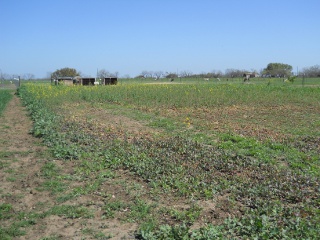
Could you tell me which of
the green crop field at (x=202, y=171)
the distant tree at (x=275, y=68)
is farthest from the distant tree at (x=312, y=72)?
the green crop field at (x=202, y=171)

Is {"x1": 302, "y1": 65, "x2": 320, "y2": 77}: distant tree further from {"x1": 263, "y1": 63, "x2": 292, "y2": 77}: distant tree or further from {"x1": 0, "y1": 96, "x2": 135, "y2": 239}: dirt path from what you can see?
{"x1": 0, "y1": 96, "x2": 135, "y2": 239}: dirt path

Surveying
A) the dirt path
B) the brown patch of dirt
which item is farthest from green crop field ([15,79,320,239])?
the dirt path

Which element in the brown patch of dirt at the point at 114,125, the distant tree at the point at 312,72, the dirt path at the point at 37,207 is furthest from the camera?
the distant tree at the point at 312,72

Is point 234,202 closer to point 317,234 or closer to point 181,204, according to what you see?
point 181,204

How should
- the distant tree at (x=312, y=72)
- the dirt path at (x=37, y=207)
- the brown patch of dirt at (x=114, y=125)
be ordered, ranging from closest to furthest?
1. the dirt path at (x=37, y=207)
2. the brown patch of dirt at (x=114, y=125)
3. the distant tree at (x=312, y=72)

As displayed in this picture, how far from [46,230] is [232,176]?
3.40 m

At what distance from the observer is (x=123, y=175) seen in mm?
6910

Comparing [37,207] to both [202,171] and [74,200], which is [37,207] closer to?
[74,200]

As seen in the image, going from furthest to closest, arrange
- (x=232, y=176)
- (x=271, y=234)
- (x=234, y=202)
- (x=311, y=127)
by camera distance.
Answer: (x=311, y=127) → (x=232, y=176) → (x=234, y=202) → (x=271, y=234)

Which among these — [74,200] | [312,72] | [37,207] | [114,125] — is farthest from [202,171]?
[312,72]

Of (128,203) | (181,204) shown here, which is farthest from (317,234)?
(128,203)

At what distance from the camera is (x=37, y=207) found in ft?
18.1

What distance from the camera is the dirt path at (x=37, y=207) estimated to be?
15.3 ft

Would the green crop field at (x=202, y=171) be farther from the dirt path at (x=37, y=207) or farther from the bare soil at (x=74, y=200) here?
the dirt path at (x=37, y=207)
